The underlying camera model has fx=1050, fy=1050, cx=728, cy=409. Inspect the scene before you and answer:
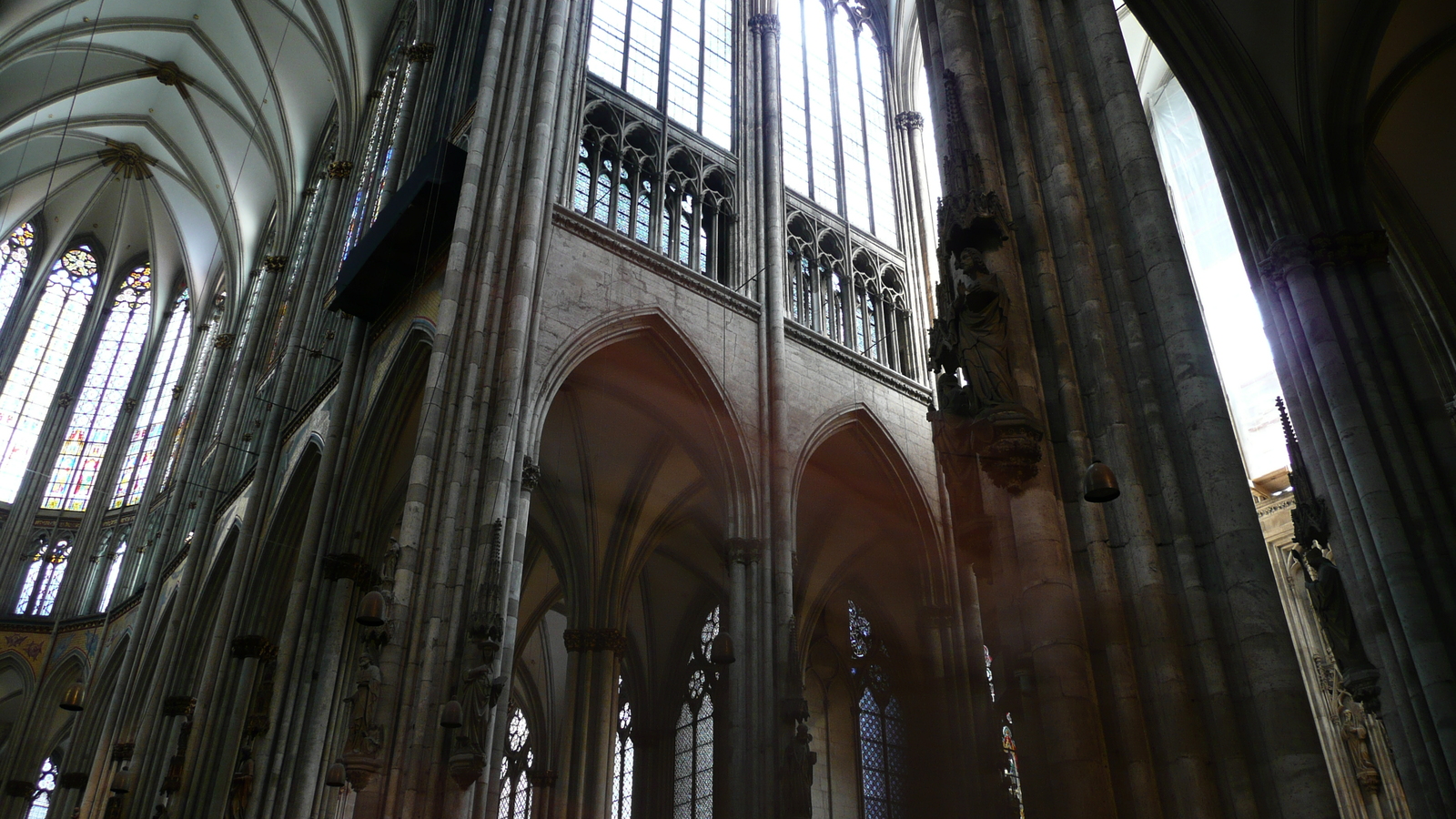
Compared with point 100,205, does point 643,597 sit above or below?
below

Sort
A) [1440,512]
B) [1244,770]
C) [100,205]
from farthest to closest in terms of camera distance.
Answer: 1. [100,205]
2. [1440,512]
3. [1244,770]

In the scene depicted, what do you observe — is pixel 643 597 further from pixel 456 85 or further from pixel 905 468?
pixel 456 85

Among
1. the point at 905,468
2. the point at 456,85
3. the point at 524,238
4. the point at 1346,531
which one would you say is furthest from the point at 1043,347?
the point at 456,85

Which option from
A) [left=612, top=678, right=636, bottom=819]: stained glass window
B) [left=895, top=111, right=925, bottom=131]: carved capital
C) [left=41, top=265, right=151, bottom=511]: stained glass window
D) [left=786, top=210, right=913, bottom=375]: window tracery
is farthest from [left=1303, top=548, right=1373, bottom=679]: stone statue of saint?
[left=41, top=265, right=151, bottom=511]: stained glass window

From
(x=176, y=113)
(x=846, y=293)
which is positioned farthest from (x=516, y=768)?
(x=176, y=113)

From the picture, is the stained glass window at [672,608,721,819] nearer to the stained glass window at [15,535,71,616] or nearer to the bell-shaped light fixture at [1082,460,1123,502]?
the bell-shaped light fixture at [1082,460,1123,502]

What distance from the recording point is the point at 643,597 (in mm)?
21078

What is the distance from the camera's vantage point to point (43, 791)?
2684 cm

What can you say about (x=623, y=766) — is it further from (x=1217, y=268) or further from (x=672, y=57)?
(x=1217, y=268)

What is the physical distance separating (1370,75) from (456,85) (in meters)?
13.6

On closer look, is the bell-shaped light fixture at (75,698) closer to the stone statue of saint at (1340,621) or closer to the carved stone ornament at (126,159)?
the stone statue of saint at (1340,621)

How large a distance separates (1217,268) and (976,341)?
1572 cm

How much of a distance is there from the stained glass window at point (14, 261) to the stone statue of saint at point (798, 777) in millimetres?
28896

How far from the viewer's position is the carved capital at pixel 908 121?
73.5ft
